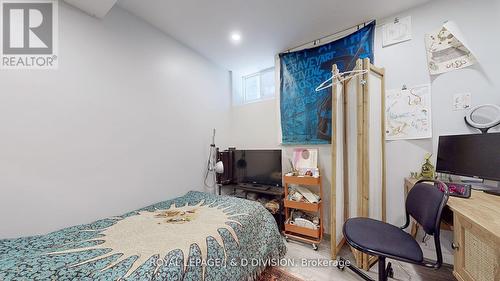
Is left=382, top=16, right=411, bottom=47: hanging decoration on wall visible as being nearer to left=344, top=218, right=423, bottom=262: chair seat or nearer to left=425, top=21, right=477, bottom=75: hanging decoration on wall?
left=425, top=21, right=477, bottom=75: hanging decoration on wall

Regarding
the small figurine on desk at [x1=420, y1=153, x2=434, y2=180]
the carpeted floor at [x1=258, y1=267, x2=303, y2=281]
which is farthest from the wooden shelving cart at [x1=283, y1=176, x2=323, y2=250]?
the small figurine on desk at [x1=420, y1=153, x2=434, y2=180]

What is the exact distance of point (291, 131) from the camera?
2.63m

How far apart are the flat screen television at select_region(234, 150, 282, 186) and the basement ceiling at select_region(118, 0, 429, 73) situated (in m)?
1.53

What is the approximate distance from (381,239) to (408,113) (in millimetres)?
1372

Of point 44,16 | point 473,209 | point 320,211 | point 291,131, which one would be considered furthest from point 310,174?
point 44,16

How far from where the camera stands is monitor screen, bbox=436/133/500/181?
1.31 meters

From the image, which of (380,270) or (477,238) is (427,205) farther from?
(380,270)

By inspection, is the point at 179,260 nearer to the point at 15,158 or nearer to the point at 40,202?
the point at 40,202

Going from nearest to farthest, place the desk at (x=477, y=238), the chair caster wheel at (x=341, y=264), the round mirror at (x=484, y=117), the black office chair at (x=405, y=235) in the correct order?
1. the desk at (x=477, y=238)
2. the black office chair at (x=405, y=235)
3. the round mirror at (x=484, y=117)
4. the chair caster wheel at (x=341, y=264)

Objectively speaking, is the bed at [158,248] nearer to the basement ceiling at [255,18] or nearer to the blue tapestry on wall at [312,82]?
the blue tapestry on wall at [312,82]

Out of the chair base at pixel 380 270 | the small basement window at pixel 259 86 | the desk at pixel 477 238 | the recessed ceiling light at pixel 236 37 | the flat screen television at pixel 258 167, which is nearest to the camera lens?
the desk at pixel 477 238

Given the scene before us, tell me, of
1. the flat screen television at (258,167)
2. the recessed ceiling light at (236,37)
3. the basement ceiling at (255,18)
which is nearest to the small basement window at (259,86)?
the basement ceiling at (255,18)

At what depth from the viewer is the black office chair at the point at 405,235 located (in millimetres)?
1105

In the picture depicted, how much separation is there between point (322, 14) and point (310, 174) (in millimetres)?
1792
